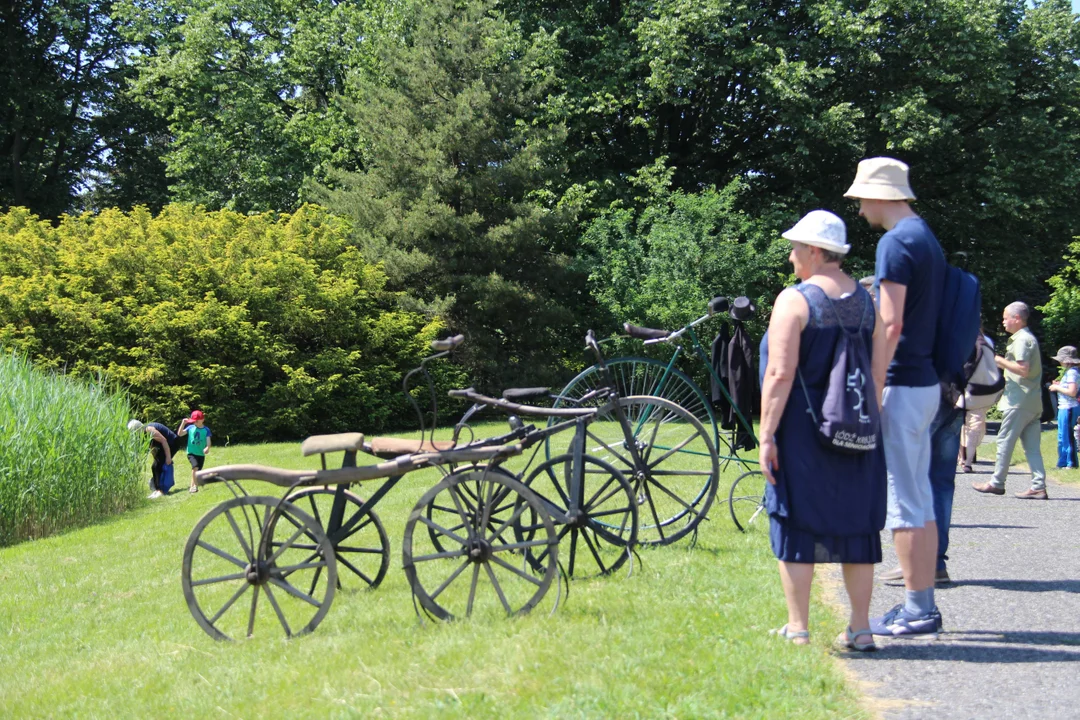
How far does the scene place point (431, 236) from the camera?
24.5 metres

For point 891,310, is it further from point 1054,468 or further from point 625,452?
point 1054,468

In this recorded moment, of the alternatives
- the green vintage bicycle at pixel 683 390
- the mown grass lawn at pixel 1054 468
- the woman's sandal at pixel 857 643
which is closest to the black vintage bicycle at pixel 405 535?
the woman's sandal at pixel 857 643

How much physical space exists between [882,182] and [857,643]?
228 cm

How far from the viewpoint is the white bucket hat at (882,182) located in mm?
5582

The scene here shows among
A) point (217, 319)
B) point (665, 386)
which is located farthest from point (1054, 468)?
point (217, 319)

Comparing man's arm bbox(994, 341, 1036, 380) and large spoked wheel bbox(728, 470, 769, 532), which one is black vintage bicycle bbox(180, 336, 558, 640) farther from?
man's arm bbox(994, 341, 1036, 380)

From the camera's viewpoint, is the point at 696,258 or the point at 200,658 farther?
the point at 696,258

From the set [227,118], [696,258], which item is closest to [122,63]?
[227,118]

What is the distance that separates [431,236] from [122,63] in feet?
→ 63.6

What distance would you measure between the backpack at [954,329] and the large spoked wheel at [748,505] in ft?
9.26

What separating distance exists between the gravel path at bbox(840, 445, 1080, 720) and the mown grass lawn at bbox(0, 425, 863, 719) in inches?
12.4

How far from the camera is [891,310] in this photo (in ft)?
17.5

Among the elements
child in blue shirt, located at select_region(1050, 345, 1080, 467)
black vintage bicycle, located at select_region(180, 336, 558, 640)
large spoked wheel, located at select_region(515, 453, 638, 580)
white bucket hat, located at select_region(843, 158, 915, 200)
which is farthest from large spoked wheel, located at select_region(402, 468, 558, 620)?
child in blue shirt, located at select_region(1050, 345, 1080, 467)

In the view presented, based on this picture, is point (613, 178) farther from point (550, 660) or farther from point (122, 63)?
point (550, 660)
